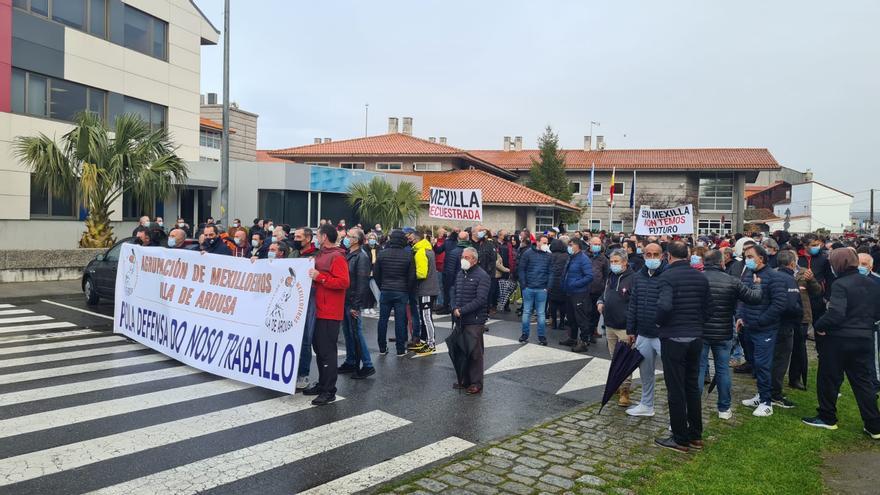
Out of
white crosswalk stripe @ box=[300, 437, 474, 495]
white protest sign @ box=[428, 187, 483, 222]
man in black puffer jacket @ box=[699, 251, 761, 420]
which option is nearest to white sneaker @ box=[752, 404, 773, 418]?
man in black puffer jacket @ box=[699, 251, 761, 420]

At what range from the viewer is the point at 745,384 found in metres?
8.79

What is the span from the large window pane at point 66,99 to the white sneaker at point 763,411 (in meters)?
23.5

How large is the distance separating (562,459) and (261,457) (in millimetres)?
2605

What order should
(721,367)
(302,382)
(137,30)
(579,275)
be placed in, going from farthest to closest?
1. (137,30)
2. (579,275)
3. (302,382)
4. (721,367)

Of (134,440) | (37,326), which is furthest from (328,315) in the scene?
(37,326)

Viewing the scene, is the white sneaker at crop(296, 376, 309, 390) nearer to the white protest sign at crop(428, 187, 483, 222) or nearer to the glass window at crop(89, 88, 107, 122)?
the white protest sign at crop(428, 187, 483, 222)

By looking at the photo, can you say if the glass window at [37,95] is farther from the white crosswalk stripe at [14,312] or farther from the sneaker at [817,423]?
the sneaker at [817,423]

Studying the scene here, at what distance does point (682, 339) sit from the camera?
6.03 metres

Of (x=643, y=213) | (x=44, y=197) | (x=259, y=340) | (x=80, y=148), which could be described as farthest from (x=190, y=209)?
(x=259, y=340)

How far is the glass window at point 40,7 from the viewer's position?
846 inches

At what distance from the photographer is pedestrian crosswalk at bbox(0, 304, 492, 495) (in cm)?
502

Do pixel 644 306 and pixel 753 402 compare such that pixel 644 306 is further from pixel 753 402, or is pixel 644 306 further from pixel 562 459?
pixel 753 402

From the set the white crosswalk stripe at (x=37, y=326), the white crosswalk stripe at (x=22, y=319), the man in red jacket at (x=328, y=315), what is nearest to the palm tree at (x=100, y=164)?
the white crosswalk stripe at (x=22, y=319)

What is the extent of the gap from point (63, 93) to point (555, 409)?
73.2 feet
